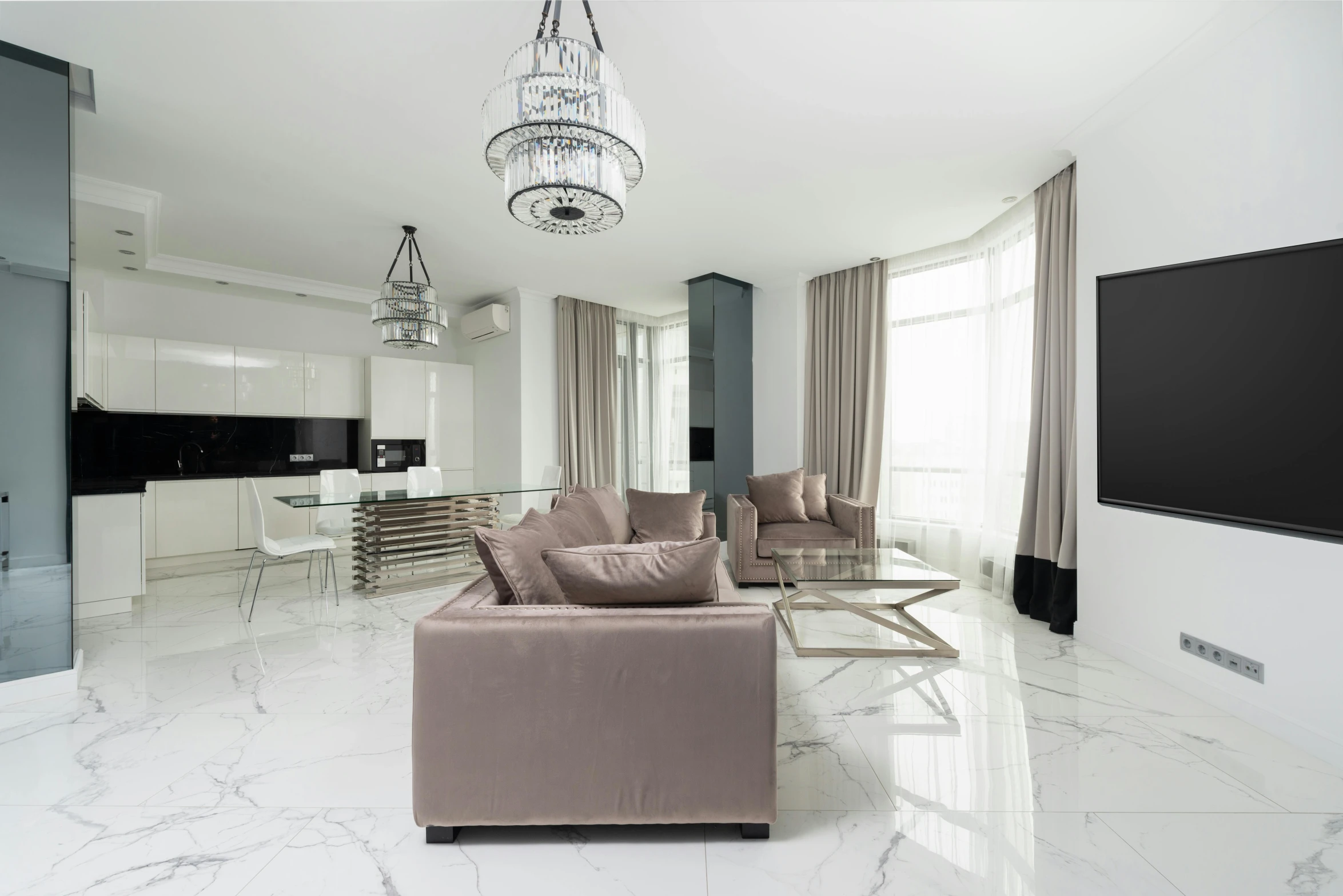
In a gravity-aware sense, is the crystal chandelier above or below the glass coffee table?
above

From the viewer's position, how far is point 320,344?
594 cm

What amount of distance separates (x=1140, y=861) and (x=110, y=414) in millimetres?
7036

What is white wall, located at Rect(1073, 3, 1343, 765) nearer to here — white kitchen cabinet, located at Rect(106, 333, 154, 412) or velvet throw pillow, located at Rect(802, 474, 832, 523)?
velvet throw pillow, located at Rect(802, 474, 832, 523)

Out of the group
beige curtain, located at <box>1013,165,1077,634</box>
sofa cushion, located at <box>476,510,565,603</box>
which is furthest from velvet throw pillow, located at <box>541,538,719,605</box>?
beige curtain, located at <box>1013,165,1077,634</box>

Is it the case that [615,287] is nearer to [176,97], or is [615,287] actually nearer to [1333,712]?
[176,97]

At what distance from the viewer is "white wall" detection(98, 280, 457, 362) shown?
16.2ft


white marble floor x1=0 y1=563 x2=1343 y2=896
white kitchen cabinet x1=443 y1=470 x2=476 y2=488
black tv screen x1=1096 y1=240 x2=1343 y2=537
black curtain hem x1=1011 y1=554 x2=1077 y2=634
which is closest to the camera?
black tv screen x1=1096 y1=240 x2=1343 y2=537

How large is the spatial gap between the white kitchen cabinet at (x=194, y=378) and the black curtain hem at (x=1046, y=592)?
6670mm

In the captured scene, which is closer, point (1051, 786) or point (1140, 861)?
point (1140, 861)

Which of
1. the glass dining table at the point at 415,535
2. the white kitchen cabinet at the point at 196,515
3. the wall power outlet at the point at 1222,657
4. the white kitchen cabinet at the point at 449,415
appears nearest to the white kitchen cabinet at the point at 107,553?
the glass dining table at the point at 415,535

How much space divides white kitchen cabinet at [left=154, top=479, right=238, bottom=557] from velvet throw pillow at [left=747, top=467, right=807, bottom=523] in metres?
4.69

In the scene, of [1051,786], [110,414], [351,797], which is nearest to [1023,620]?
[1051,786]

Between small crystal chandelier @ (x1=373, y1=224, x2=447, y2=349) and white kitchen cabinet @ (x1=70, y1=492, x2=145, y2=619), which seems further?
small crystal chandelier @ (x1=373, y1=224, x2=447, y2=349)

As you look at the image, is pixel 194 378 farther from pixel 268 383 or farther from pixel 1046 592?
pixel 1046 592
